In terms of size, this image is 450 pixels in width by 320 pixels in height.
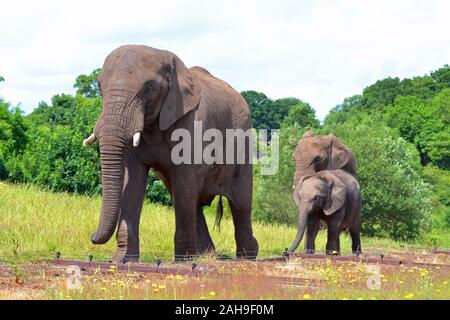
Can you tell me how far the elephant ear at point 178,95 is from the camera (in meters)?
12.9

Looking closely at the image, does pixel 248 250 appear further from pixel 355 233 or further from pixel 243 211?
pixel 355 233

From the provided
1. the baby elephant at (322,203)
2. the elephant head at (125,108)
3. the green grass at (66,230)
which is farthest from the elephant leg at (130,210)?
the baby elephant at (322,203)

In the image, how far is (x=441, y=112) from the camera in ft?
287

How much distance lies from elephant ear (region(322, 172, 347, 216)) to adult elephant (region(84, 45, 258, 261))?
13.0 feet

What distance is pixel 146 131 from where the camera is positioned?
13.0 meters

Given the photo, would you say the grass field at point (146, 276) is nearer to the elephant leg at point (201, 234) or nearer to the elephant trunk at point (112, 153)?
the elephant leg at point (201, 234)

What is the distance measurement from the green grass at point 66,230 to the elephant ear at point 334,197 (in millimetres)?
1866

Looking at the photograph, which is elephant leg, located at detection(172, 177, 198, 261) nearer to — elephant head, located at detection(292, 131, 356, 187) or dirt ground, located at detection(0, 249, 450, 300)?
dirt ground, located at detection(0, 249, 450, 300)

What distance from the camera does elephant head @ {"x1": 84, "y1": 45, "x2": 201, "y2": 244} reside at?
39.3 feet

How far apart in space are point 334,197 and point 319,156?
3.05m
